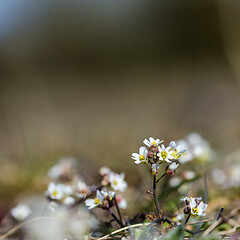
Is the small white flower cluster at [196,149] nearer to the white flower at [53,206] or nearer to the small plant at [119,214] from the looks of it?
the small plant at [119,214]

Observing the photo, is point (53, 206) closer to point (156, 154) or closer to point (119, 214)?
point (119, 214)

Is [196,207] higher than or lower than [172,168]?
lower

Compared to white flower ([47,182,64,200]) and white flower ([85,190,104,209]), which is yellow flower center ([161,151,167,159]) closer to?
white flower ([85,190,104,209])

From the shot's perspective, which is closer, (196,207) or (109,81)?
(196,207)

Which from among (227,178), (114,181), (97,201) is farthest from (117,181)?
(227,178)

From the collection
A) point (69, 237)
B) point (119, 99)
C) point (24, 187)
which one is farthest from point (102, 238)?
point (119, 99)

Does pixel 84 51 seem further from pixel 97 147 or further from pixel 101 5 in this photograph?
pixel 97 147
